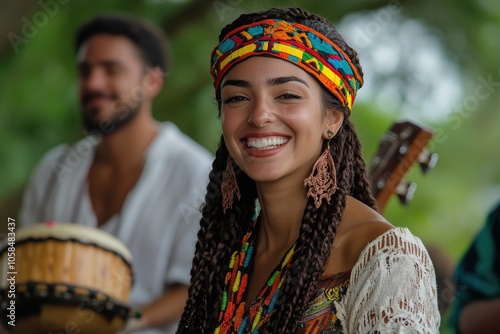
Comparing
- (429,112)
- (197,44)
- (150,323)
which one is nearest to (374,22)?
(429,112)

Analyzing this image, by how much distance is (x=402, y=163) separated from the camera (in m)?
3.17

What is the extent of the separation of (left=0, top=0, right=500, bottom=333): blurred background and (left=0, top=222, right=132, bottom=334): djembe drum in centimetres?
279

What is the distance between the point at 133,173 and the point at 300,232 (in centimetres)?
284

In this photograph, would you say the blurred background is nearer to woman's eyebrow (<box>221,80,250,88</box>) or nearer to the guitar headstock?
the guitar headstock

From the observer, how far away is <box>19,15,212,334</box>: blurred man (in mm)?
4805

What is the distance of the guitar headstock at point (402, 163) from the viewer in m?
3.17

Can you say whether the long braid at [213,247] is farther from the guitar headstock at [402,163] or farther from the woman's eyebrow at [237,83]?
the guitar headstock at [402,163]

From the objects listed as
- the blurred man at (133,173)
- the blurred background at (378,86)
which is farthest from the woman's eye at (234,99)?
the blurred background at (378,86)

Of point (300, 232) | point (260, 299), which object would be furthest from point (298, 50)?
point (260, 299)

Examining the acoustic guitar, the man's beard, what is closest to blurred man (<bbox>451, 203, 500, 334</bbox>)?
the acoustic guitar

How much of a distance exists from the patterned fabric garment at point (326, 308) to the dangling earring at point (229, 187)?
1.60ft

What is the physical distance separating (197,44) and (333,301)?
5.17 meters

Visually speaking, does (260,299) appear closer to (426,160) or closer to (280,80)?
(280,80)

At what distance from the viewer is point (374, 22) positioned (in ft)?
21.7
